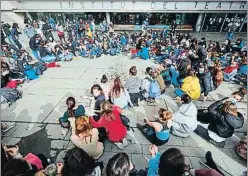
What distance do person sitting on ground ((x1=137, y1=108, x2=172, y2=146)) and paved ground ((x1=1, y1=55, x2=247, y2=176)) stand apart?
204 mm

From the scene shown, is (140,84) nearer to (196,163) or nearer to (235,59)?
(196,163)

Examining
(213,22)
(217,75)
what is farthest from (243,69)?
(213,22)

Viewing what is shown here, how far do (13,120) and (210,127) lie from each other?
460 cm

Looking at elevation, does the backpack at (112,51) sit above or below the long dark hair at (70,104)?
above

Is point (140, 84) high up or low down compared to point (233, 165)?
up

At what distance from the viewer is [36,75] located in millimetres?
7129

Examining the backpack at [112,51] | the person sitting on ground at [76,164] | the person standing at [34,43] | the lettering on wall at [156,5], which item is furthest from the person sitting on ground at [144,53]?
the person sitting on ground at [76,164]

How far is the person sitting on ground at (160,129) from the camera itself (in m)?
3.57

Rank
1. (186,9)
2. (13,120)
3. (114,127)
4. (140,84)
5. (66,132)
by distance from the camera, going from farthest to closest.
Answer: (186,9)
(140,84)
(13,120)
(66,132)
(114,127)

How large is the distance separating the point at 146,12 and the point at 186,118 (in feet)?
37.6

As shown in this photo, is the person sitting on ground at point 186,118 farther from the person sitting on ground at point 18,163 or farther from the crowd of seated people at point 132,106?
the person sitting on ground at point 18,163

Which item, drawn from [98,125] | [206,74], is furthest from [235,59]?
[98,125]

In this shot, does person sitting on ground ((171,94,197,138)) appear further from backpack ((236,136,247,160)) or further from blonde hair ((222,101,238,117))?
backpack ((236,136,247,160))

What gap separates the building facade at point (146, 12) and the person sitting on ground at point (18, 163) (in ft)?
39.9
